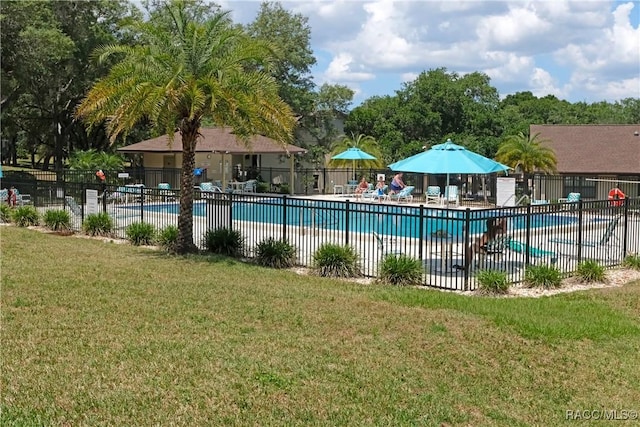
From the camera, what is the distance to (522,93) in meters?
89.6

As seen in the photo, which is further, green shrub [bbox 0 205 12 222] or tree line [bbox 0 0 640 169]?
tree line [bbox 0 0 640 169]

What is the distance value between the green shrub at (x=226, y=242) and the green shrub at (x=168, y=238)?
0.88 metres

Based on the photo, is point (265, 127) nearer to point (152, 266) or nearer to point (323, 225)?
point (323, 225)

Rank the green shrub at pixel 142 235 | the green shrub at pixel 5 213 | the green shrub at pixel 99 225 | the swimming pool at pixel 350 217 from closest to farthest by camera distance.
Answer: the swimming pool at pixel 350 217
the green shrub at pixel 142 235
the green shrub at pixel 99 225
the green shrub at pixel 5 213

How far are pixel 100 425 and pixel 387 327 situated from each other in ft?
Answer: 13.9

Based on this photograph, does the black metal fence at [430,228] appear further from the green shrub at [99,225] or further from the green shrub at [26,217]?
the green shrub at [26,217]

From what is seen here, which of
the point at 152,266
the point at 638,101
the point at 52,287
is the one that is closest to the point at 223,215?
the point at 152,266

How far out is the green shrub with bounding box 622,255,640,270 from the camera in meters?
14.7

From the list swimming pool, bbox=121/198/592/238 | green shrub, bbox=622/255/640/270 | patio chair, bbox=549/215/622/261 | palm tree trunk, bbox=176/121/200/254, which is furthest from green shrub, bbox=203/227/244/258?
green shrub, bbox=622/255/640/270

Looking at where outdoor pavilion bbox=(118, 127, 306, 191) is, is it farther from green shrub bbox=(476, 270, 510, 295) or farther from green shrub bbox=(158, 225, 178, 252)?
green shrub bbox=(476, 270, 510, 295)

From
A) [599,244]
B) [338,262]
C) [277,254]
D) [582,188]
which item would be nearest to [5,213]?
[277,254]

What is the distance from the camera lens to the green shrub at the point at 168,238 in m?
16.6

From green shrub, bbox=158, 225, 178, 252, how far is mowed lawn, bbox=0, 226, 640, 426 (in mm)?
4566

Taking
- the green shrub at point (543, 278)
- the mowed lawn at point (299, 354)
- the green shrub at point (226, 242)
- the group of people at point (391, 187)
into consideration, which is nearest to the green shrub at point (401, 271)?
the mowed lawn at point (299, 354)
